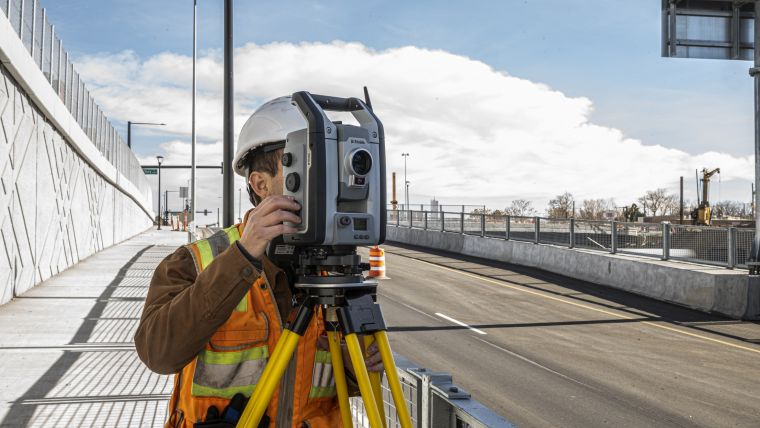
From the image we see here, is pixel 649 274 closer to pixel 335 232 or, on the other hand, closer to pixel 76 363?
pixel 76 363

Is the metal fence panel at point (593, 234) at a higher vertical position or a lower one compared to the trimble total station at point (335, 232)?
lower

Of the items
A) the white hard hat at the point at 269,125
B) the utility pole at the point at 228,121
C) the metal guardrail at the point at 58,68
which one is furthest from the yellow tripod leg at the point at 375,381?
the metal guardrail at the point at 58,68

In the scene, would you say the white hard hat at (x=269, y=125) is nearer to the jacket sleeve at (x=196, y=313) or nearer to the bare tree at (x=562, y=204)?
the jacket sleeve at (x=196, y=313)

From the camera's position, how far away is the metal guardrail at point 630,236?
46.8 ft

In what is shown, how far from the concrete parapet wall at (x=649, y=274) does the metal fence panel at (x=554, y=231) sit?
0.26 metres

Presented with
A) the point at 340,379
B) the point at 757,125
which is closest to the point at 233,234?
the point at 340,379

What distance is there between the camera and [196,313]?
176cm

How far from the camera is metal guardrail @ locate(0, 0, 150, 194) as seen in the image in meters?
13.1

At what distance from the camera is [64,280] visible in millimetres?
14805

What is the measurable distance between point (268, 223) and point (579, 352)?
27.8ft

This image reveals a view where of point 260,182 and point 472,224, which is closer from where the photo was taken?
point 260,182

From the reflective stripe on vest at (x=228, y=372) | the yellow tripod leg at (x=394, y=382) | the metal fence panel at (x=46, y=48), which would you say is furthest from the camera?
the metal fence panel at (x=46, y=48)

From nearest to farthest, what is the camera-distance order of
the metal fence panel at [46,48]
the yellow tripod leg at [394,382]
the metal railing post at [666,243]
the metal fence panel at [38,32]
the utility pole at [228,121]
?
the yellow tripod leg at [394,382], the utility pole at [228,121], the metal fence panel at [38,32], the metal fence panel at [46,48], the metal railing post at [666,243]

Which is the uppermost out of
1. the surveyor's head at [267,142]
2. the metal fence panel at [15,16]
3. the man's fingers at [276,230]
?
the metal fence panel at [15,16]
